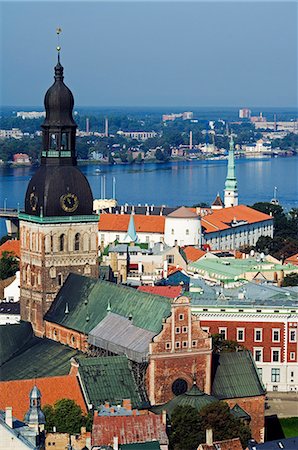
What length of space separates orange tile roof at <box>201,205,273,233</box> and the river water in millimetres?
9318

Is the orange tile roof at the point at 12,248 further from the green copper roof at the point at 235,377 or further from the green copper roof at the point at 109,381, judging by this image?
the green copper roof at the point at 109,381

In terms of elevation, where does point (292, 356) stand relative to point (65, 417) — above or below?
below

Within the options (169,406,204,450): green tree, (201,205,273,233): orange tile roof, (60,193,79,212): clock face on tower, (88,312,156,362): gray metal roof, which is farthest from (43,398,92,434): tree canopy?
(201,205,273,233): orange tile roof

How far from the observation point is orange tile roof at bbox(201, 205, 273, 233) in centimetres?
4059

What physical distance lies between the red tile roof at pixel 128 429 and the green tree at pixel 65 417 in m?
0.86

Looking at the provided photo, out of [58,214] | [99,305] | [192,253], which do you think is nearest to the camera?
[99,305]

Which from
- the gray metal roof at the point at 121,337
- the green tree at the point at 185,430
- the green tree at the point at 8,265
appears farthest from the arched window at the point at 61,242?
the green tree at the point at 8,265

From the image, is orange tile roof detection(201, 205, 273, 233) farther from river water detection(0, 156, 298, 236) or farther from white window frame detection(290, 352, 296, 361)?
white window frame detection(290, 352, 296, 361)

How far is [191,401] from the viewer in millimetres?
16953

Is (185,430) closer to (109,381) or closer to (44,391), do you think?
(109,381)

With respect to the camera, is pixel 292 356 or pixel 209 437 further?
pixel 292 356

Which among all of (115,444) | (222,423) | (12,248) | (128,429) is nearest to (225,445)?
(128,429)

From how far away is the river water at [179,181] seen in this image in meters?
63.3

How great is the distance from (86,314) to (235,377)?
2.51m
